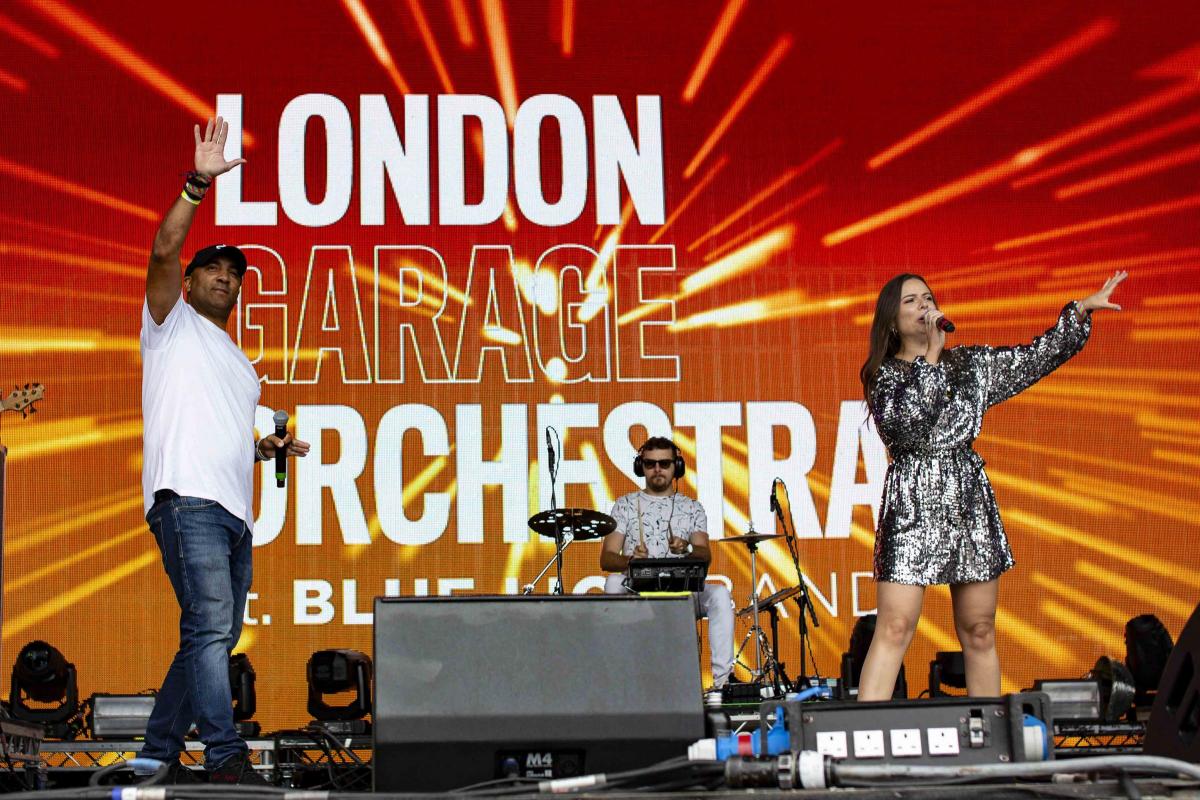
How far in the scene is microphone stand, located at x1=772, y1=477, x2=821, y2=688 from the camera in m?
5.71

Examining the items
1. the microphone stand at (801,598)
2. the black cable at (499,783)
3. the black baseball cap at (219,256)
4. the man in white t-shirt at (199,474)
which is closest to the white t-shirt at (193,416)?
the man in white t-shirt at (199,474)

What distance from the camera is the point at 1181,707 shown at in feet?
6.72

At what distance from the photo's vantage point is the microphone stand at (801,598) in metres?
5.71

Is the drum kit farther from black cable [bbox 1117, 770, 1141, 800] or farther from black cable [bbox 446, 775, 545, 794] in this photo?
black cable [bbox 1117, 770, 1141, 800]

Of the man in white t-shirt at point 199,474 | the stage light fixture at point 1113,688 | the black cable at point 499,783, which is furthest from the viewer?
the man in white t-shirt at point 199,474

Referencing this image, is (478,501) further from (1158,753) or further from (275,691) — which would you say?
(1158,753)

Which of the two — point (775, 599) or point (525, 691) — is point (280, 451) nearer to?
point (525, 691)

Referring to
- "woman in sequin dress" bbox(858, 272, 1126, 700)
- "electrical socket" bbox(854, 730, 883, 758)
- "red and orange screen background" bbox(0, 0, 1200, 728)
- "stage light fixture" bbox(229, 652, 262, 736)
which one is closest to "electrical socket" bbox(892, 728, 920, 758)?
"electrical socket" bbox(854, 730, 883, 758)

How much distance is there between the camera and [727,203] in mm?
6266

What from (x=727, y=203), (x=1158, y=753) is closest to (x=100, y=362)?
(x=727, y=203)

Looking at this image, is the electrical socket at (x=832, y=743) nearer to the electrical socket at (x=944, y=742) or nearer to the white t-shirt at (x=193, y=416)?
the electrical socket at (x=944, y=742)

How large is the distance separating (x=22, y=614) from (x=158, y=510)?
2997 millimetres

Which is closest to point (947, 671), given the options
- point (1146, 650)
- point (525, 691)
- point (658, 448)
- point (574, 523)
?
point (1146, 650)

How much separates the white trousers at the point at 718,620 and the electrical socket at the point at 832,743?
3.42 meters
